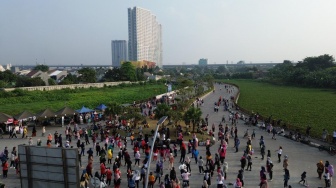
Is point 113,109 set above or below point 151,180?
above

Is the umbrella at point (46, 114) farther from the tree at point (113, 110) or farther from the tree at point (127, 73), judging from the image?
the tree at point (127, 73)

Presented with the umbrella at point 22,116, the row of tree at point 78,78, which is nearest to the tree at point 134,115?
the umbrella at point 22,116

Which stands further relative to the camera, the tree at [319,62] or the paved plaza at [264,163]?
the tree at [319,62]

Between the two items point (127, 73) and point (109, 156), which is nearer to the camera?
point (109, 156)

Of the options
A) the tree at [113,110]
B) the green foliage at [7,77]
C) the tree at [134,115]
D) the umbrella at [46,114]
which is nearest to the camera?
the tree at [134,115]

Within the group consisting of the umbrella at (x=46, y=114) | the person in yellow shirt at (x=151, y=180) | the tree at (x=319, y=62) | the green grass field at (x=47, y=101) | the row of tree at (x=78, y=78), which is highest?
the tree at (x=319, y=62)

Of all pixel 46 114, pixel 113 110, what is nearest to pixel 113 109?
pixel 113 110

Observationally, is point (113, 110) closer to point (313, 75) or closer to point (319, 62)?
point (313, 75)

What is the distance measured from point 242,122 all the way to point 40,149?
28.8 meters

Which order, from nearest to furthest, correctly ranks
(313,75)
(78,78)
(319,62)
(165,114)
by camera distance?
(165,114)
(313,75)
(78,78)
(319,62)

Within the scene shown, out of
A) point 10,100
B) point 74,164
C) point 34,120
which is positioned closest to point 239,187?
point 74,164

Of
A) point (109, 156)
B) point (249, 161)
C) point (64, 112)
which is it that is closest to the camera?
point (249, 161)

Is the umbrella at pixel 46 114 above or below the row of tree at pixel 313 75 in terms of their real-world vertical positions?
below

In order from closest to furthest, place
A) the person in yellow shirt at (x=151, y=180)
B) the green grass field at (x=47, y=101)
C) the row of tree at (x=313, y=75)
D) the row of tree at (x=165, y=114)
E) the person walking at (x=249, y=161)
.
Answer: the person in yellow shirt at (x=151, y=180), the person walking at (x=249, y=161), the row of tree at (x=165, y=114), the green grass field at (x=47, y=101), the row of tree at (x=313, y=75)
